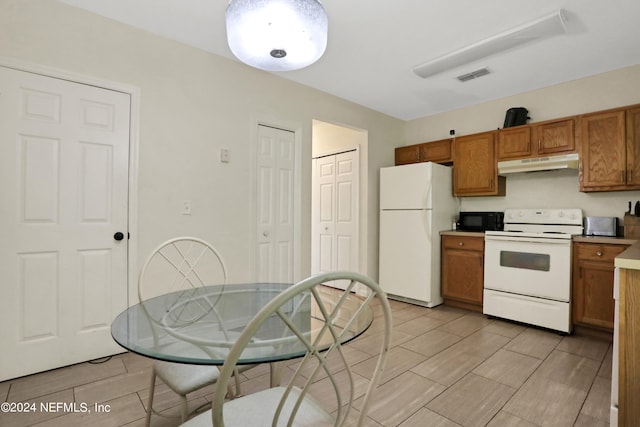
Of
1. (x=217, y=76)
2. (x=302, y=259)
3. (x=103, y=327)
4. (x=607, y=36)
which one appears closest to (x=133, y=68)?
(x=217, y=76)

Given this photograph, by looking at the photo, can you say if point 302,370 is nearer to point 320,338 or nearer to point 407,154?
point 320,338

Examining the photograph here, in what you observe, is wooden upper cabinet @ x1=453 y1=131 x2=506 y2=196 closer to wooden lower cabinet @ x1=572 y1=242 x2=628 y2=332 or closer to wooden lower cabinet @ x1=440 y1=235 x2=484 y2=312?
wooden lower cabinet @ x1=440 y1=235 x2=484 y2=312

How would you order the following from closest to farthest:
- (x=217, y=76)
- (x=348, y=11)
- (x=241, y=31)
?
(x=241, y=31) < (x=348, y=11) < (x=217, y=76)

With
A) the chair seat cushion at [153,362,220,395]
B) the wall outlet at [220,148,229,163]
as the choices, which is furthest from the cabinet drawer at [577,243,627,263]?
the wall outlet at [220,148,229,163]

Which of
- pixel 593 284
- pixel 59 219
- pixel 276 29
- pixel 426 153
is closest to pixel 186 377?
pixel 276 29

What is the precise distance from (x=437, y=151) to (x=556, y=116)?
1271mm

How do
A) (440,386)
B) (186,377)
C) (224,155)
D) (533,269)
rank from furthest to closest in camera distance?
(533,269) → (224,155) → (440,386) → (186,377)

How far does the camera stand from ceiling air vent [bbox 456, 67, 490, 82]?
120 inches

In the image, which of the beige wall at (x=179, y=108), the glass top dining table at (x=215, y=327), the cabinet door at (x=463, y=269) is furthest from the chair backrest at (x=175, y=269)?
the cabinet door at (x=463, y=269)

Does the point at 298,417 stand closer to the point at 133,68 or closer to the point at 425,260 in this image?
the point at 133,68

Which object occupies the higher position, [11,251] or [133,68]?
[133,68]

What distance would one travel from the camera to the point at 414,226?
12.4 feet

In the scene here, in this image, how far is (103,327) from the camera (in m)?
2.29

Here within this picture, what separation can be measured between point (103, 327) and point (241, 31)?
2.27 metres
